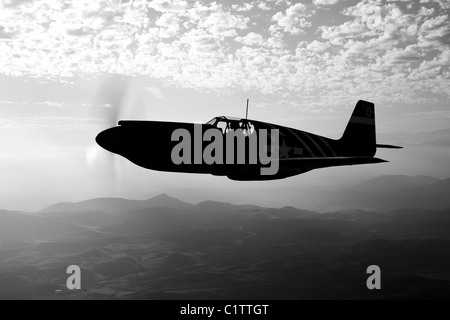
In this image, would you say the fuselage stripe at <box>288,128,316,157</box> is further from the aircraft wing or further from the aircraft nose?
the aircraft nose

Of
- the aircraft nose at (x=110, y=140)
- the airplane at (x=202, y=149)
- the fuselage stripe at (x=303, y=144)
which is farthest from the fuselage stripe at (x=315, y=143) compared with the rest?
the aircraft nose at (x=110, y=140)

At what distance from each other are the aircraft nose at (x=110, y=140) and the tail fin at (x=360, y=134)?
13.2 meters

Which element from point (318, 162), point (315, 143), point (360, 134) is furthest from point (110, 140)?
point (360, 134)

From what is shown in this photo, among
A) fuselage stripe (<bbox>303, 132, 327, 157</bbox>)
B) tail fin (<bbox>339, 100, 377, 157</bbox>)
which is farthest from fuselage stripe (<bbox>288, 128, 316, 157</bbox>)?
tail fin (<bbox>339, 100, 377, 157</bbox>)

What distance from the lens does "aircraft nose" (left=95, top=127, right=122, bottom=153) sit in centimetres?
1348

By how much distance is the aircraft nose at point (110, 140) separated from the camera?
13484mm

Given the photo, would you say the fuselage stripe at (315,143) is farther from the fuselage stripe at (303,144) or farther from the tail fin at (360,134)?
the tail fin at (360,134)

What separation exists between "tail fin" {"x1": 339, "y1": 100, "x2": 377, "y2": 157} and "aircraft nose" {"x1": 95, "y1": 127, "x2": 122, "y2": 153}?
43.3ft

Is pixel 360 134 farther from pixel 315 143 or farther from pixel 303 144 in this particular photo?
pixel 303 144

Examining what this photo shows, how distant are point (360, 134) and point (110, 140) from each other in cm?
1447

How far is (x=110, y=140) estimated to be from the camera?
13547 millimetres
